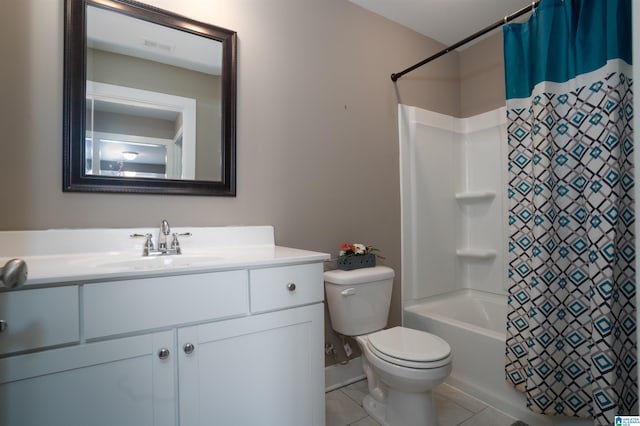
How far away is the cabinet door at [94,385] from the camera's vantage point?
2.60ft

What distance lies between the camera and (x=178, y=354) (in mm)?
981

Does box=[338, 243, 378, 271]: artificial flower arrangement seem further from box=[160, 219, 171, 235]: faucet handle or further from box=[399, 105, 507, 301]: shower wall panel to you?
box=[160, 219, 171, 235]: faucet handle

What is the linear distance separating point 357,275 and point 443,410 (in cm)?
86

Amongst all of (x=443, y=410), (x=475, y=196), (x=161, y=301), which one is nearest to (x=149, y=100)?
(x=161, y=301)

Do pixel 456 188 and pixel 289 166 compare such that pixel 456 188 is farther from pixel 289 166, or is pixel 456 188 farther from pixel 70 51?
pixel 70 51

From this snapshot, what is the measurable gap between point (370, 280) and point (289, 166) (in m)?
0.78

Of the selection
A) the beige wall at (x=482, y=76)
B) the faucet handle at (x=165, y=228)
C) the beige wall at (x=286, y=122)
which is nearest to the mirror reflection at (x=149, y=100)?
the beige wall at (x=286, y=122)

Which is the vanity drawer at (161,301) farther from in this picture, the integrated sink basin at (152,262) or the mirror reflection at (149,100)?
the mirror reflection at (149,100)

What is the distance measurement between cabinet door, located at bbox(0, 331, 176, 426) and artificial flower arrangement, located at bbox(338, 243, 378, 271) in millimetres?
984

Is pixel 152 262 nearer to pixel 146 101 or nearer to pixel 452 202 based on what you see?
pixel 146 101

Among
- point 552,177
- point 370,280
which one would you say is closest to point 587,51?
point 552,177

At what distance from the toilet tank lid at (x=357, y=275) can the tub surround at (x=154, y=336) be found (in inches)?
14.9

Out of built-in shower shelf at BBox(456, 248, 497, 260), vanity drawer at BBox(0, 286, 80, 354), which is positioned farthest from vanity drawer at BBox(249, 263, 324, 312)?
built-in shower shelf at BBox(456, 248, 497, 260)

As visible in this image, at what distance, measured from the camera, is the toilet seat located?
1.34 metres
